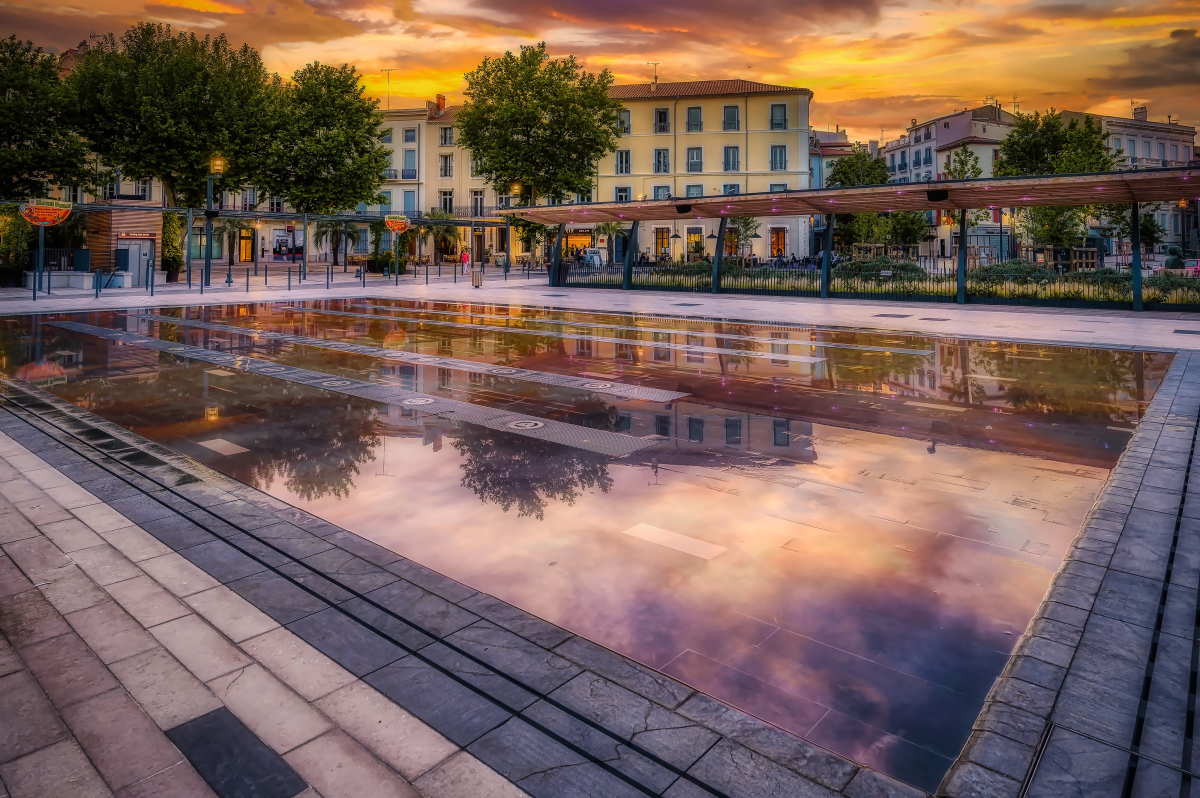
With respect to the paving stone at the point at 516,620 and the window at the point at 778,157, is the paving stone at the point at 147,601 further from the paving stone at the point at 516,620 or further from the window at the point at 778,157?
the window at the point at 778,157

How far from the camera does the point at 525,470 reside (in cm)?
739

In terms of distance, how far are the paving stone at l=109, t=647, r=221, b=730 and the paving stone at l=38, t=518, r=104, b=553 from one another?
A: 1917 mm

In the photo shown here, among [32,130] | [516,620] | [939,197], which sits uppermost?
[32,130]

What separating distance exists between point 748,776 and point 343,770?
165 centimetres

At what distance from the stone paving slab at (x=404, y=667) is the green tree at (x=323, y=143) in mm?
44174

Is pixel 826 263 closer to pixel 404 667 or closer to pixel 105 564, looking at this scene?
pixel 105 564

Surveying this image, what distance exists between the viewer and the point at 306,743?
3326 mm

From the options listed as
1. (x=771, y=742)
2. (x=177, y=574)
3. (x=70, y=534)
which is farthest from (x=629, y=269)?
(x=771, y=742)

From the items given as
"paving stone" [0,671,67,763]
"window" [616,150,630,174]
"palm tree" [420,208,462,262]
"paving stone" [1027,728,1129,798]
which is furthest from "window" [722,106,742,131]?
"paving stone" [0,671,67,763]

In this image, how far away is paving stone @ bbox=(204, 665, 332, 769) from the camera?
3.38 metres

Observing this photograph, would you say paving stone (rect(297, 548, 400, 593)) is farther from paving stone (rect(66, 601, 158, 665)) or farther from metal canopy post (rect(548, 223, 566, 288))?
metal canopy post (rect(548, 223, 566, 288))

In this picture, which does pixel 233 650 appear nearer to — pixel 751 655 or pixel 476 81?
pixel 751 655

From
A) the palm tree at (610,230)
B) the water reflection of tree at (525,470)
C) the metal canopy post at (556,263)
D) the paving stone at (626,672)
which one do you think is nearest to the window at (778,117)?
the palm tree at (610,230)

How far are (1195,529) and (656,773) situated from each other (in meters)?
4.96
